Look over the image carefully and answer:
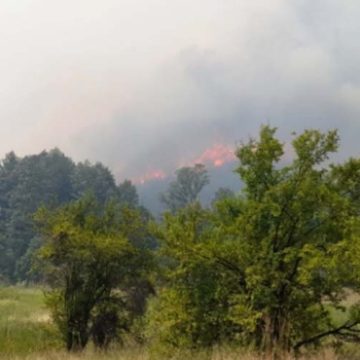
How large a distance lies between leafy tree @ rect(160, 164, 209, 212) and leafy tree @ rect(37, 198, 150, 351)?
10956 centimetres

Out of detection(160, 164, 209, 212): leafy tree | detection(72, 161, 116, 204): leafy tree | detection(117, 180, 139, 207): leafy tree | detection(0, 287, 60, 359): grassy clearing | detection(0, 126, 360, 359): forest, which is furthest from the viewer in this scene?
detection(160, 164, 209, 212): leafy tree

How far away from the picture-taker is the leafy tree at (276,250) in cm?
930

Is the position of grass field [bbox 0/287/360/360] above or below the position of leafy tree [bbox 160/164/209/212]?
below

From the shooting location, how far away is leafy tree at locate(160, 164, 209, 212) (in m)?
126

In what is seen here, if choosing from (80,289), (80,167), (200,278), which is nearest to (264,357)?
(200,278)

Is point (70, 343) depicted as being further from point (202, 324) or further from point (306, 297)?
point (306, 297)

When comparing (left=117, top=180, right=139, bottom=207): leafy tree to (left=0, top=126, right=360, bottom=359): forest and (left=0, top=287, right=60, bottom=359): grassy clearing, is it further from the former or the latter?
(left=0, top=126, right=360, bottom=359): forest

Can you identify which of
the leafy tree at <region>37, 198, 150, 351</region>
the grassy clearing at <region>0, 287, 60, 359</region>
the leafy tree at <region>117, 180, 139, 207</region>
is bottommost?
the grassy clearing at <region>0, 287, 60, 359</region>

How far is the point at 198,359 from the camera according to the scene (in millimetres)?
9539

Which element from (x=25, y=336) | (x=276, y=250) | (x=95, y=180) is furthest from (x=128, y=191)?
(x=276, y=250)

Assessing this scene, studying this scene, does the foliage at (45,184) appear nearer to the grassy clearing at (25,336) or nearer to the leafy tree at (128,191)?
the leafy tree at (128,191)

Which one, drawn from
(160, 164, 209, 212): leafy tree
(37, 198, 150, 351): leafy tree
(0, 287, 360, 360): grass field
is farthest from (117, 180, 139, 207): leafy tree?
(37, 198, 150, 351): leafy tree

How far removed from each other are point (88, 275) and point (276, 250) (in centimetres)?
633

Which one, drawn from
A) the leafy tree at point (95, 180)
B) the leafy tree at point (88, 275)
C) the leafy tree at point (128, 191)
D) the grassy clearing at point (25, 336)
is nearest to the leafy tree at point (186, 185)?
the leafy tree at point (128, 191)
